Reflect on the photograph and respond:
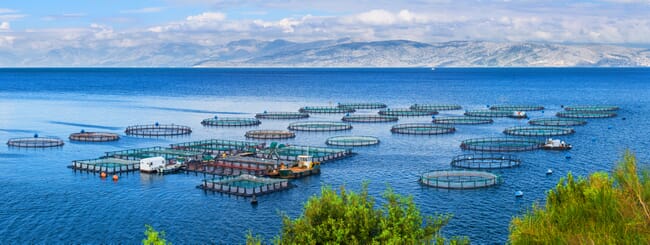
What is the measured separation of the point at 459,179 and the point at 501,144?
37.6 m

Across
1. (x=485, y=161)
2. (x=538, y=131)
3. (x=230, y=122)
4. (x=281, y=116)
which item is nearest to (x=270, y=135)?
(x=230, y=122)

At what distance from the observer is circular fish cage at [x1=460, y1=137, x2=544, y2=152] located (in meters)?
127

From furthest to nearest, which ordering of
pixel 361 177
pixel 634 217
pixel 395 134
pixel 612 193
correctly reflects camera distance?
pixel 395 134 < pixel 361 177 < pixel 612 193 < pixel 634 217

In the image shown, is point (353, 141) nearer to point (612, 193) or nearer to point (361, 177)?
point (361, 177)

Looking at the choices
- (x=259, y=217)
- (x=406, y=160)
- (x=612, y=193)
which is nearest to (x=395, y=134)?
(x=406, y=160)

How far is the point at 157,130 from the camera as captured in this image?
6344 inches

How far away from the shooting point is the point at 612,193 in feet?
111

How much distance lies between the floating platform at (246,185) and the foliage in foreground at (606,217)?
2185 inches

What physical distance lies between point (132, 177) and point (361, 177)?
111 ft

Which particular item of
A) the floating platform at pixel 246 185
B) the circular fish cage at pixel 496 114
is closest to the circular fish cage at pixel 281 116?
the circular fish cage at pixel 496 114

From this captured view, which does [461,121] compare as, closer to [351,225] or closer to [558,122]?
[558,122]

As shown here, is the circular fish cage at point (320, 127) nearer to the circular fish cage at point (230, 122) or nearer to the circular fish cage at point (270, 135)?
the circular fish cage at point (270, 135)

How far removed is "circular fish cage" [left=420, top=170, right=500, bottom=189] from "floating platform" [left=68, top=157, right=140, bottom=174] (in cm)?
4536

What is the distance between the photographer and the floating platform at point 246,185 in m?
90.9
